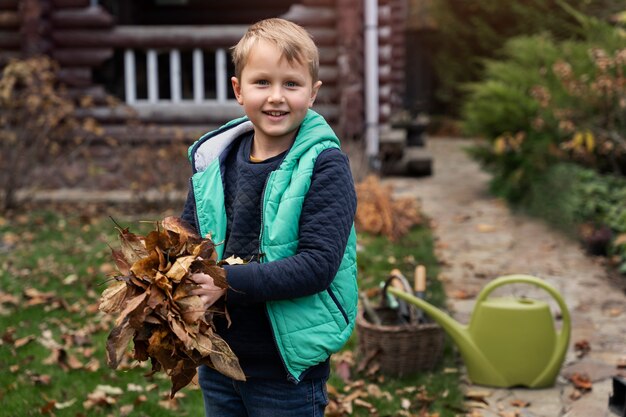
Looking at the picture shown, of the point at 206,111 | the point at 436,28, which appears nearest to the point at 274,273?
the point at 206,111

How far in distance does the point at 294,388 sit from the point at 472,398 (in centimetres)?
193

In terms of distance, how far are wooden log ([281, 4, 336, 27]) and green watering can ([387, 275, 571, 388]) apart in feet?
18.0

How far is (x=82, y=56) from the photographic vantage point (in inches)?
360

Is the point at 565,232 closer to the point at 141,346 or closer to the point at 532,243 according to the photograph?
the point at 532,243

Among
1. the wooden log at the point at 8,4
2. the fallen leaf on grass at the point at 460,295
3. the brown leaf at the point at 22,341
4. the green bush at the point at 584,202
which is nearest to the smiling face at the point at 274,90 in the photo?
the brown leaf at the point at 22,341

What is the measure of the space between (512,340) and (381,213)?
3235 millimetres

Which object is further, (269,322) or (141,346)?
(269,322)

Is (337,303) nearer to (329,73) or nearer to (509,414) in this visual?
(509,414)

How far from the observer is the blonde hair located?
2.17 metres

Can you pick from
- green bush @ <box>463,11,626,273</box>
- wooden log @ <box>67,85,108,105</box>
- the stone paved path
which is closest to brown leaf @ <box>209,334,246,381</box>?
the stone paved path

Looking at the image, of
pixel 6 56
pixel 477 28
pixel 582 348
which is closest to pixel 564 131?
pixel 582 348

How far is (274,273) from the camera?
2.14 meters

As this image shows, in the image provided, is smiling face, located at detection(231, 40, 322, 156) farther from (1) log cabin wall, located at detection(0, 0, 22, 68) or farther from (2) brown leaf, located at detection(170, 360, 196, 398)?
(1) log cabin wall, located at detection(0, 0, 22, 68)

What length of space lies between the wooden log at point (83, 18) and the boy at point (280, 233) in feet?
23.7
